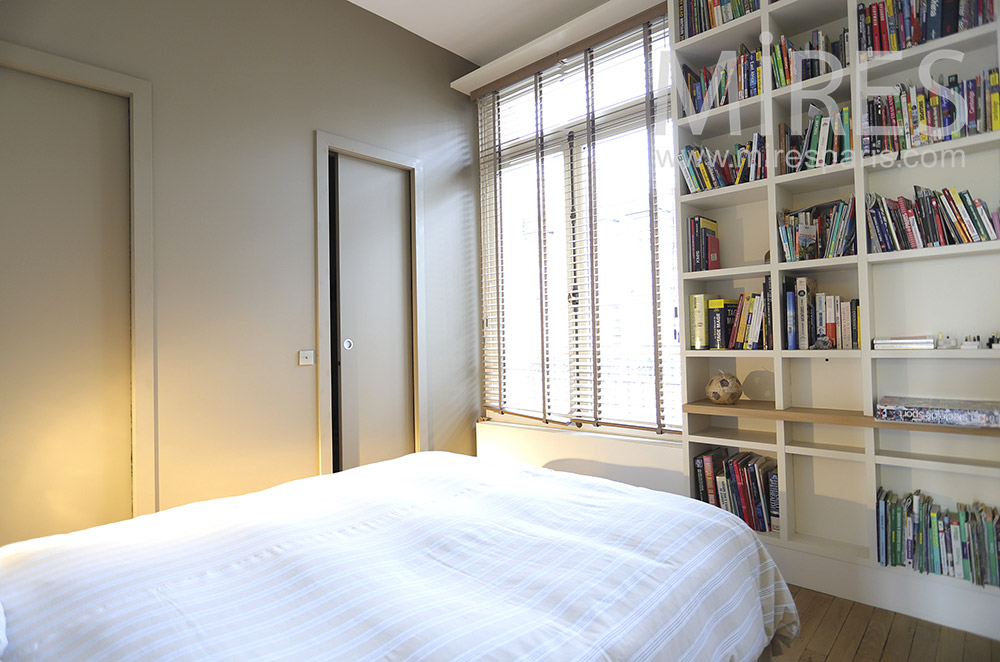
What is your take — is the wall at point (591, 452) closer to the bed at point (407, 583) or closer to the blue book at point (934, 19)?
the bed at point (407, 583)

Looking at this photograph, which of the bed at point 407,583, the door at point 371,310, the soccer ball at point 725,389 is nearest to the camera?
the bed at point 407,583

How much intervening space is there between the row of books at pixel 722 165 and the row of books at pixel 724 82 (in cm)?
19

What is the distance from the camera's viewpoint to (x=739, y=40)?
251cm

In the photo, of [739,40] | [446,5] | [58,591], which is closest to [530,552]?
[58,591]

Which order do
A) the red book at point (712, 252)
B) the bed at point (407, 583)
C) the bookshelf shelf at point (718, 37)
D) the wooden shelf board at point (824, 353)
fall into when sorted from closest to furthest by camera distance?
the bed at point (407, 583) < the wooden shelf board at point (824, 353) < the bookshelf shelf at point (718, 37) < the red book at point (712, 252)

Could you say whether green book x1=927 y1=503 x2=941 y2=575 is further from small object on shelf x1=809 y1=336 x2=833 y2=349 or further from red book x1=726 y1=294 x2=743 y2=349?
red book x1=726 y1=294 x2=743 y2=349

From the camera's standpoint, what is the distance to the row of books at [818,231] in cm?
218

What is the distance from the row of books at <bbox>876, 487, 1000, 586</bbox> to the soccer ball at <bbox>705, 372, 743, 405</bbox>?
0.64m

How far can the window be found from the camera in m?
2.83

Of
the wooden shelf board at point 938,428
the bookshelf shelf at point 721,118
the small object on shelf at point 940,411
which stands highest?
the bookshelf shelf at point 721,118

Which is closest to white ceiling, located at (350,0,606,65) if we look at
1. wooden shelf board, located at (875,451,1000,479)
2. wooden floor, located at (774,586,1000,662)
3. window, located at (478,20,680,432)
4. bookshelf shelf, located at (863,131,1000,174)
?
window, located at (478,20,680,432)

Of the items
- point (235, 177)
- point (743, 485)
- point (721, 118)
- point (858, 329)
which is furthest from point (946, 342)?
point (235, 177)

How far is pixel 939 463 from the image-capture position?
1.97m

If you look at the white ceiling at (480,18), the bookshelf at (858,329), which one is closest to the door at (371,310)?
the white ceiling at (480,18)
